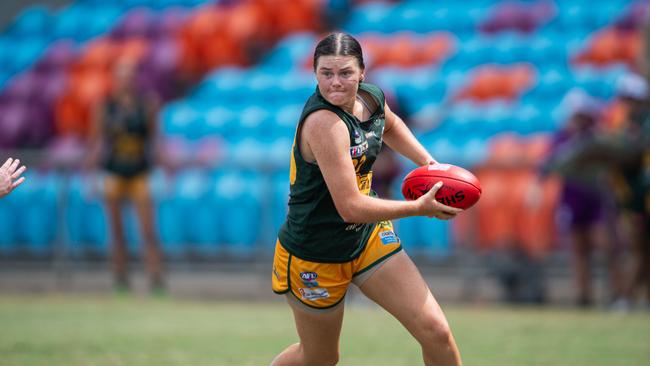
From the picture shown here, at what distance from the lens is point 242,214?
1326 cm

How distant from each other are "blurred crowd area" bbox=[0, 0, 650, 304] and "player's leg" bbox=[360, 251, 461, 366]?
18.9 ft

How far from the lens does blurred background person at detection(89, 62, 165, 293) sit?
39.2 feet

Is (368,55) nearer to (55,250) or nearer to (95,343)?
(55,250)

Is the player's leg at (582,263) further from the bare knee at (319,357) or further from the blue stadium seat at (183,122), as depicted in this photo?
the blue stadium seat at (183,122)

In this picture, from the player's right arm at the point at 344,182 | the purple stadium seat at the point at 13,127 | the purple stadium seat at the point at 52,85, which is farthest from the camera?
the purple stadium seat at the point at 52,85

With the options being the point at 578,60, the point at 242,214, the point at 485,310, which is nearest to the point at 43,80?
the point at 242,214

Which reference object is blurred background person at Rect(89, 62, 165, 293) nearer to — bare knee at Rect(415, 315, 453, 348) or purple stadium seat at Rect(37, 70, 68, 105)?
purple stadium seat at Rect(37, 70, 68, 105)

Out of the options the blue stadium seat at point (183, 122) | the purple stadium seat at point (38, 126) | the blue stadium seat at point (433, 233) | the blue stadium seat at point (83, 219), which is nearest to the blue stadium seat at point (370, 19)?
the blue stadium seat at point (183, 122)

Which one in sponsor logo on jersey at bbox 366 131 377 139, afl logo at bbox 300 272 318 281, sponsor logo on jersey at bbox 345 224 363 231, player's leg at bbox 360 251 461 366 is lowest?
player's leg at bbox 360 251 461 366

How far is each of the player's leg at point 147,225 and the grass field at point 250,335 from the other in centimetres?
47

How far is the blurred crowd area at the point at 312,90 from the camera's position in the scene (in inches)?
443

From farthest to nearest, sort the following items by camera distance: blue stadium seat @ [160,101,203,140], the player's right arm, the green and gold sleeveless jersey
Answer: blue stadium seat @ [160,101,203,140] < the green and gold sleeveless jersey < the player's right arm

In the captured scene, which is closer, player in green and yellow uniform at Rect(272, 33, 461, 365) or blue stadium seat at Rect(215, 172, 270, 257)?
player in green and yellow uniform at Rect(272, 33, 461, 365)

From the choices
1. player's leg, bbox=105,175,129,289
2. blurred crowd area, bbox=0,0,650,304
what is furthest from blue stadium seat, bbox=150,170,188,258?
player's leg, bbox=105,175,129,289
